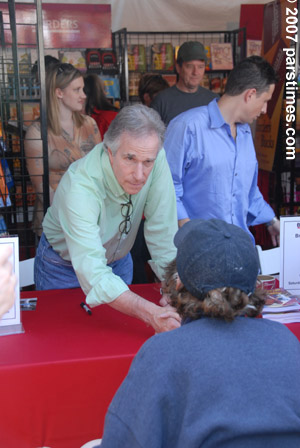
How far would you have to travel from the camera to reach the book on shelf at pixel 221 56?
5855mm

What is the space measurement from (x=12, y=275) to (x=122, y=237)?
524mm

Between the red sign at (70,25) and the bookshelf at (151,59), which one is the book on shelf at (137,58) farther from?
the red sign at (70,25)

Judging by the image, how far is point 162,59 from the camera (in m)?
6.12

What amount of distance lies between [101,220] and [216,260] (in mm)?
1069

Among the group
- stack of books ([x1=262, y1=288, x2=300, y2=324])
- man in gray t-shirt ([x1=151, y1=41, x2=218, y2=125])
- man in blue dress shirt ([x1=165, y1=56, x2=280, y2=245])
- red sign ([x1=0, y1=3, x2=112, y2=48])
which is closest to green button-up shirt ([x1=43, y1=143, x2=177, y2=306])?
man in blue dress shirt ([x1=165, y1=56, x2=280, y2=245])

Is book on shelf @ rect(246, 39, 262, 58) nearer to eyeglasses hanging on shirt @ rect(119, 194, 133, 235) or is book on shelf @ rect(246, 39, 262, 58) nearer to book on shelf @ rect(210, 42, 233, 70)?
book on shelf @ rect(210, 42, 233, 70)

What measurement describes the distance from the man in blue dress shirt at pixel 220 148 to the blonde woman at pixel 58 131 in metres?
1.11

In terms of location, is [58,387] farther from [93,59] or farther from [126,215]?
[93,59]

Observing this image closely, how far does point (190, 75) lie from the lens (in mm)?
4324

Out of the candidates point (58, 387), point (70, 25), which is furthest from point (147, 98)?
point (58, 387)

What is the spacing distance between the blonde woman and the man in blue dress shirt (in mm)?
1106

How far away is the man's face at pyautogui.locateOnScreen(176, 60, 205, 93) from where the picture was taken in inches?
169

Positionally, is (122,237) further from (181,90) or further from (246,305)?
(181,90)

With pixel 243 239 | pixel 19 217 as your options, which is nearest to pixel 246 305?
pixel 243 239
